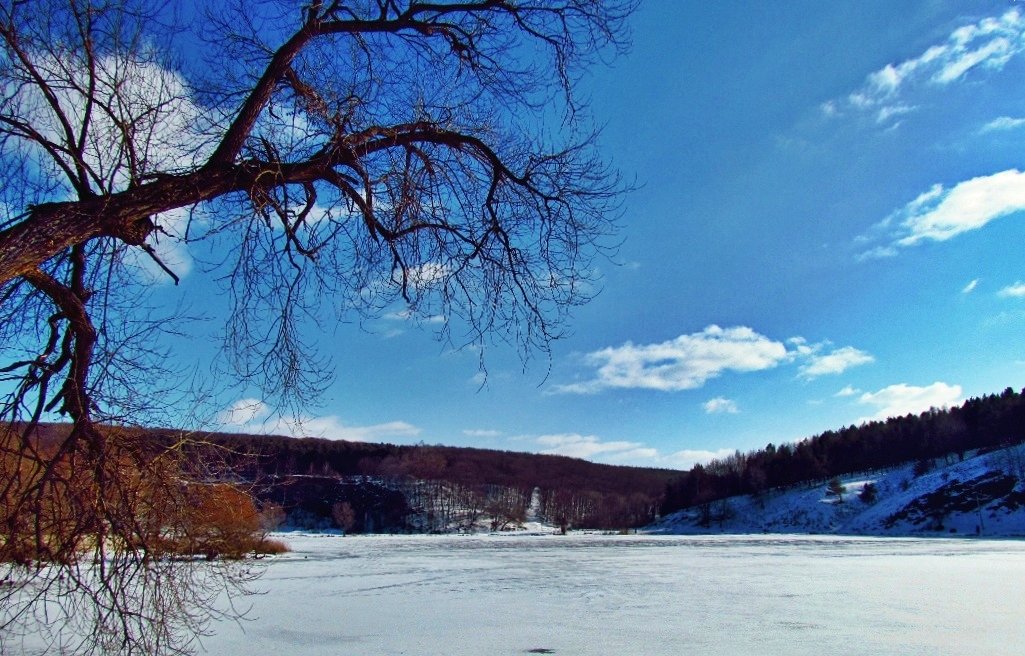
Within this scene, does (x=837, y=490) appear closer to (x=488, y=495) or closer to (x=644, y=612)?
(x=488, y=495)

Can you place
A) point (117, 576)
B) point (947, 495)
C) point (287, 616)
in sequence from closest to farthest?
point (117, 576)
point (287, 616)
point (947, 495)

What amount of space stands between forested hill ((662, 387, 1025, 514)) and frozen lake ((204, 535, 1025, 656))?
77.7 metres

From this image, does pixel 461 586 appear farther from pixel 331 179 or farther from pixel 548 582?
pixel 331 179

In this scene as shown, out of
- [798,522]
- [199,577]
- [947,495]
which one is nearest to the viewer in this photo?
[199,577]

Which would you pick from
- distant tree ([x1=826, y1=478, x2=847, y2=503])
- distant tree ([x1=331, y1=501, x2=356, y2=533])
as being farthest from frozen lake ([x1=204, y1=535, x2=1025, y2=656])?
distant tree ([x1=331, y1=501, x2=356, y2=533])

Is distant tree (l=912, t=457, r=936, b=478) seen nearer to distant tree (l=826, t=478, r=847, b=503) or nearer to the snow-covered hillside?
the snow-covered hillside

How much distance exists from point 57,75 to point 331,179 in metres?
1.50

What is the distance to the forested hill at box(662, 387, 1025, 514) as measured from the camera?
84750 mm

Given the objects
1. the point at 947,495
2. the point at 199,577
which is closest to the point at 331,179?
the point at 199,577

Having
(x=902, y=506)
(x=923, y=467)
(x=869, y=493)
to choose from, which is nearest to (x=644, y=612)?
(x=902, y=506)

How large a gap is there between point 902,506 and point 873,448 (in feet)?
95.8

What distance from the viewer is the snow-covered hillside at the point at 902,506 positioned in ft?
199

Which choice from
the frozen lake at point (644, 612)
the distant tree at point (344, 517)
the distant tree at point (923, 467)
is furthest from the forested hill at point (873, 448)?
the frozen lake at point (644, 612)

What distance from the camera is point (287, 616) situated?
12141 millimetres
